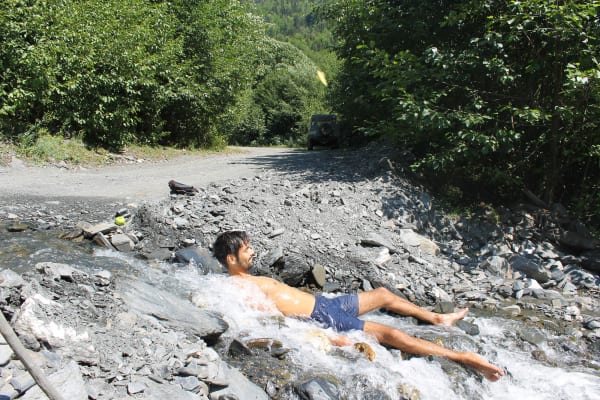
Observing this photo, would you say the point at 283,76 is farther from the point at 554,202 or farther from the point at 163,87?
the point at 554,202

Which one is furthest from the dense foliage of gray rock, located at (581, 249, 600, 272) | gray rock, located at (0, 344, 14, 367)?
gray rock, located at (0, 344, 14, 367)

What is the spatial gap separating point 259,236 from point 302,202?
116cm

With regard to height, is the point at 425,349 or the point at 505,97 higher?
the point at 505,97

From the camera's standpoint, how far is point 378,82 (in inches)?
498

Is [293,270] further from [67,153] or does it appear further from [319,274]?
[67,153]

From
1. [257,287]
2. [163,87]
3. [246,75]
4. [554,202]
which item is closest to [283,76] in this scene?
[246,75]

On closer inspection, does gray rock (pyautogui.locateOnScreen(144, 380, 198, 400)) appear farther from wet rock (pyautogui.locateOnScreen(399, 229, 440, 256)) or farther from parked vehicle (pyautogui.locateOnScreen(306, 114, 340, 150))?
parked vehicle (pyautogui.locateOnScreen(306, 114, 340, 150))

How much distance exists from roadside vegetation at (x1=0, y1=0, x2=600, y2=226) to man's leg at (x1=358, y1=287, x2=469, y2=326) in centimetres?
335

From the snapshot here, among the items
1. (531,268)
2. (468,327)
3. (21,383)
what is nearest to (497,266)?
(531,268)

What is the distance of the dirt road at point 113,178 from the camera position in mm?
8695

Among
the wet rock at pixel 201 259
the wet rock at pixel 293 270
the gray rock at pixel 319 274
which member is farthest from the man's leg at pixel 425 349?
the wet rock at pixel 201 259

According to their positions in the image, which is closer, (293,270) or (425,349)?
(425,349)

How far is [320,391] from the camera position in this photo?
339cm

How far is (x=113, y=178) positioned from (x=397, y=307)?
739cm
